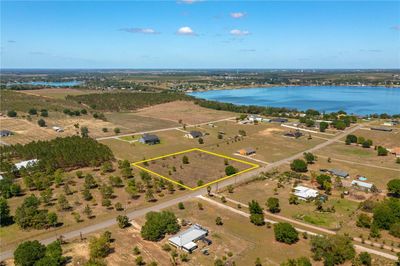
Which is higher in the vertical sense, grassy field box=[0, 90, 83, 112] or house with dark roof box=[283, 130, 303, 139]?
grassy field box=[0, 90, 83, 112]

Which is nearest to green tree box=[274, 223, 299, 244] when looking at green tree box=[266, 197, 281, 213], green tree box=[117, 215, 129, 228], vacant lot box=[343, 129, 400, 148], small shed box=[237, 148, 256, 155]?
green tree box=[266, 197, 281, 213]

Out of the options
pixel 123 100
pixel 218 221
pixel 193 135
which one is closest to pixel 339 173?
pixel 218 221

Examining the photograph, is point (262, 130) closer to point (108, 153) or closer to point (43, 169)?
point (108, 153)

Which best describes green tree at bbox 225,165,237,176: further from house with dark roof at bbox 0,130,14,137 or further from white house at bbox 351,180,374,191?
house with dark roof at bbox 0,130,14,137

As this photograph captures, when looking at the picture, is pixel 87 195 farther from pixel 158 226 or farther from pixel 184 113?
pixel 184 113

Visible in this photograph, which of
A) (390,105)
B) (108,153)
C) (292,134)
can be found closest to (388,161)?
(292,134)
